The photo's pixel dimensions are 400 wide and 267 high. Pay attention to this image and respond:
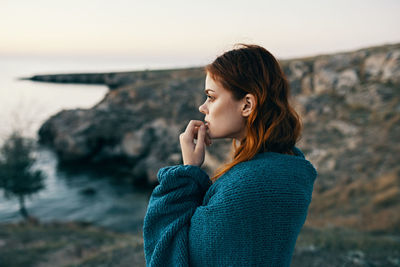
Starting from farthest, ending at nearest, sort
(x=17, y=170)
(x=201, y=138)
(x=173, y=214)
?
(x=17, y=170)
(x=201, y=138)
(x=173, y=214)

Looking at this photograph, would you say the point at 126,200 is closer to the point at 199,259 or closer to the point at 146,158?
the point at 146,158

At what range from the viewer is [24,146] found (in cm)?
1870

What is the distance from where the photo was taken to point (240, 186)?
4.31 ft

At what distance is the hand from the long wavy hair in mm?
177

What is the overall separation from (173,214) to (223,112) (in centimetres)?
62

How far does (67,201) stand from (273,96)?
2145 cm

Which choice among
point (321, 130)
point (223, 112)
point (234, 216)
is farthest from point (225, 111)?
point (321, 130)

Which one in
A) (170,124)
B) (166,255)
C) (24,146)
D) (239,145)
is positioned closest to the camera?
(166,255)

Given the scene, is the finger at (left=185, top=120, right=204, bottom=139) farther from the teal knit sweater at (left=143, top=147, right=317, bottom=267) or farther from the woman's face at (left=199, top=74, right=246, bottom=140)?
the teal knit sweater at (left=143, top=147, right=317, bottom=267)

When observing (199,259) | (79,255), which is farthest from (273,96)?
(79,255)

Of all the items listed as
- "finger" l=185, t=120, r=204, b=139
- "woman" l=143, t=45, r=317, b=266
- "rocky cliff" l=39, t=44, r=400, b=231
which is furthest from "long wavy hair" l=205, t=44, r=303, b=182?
"rocky cliff" l=39, t=44, r=400, b=231

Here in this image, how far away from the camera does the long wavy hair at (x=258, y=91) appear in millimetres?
1465

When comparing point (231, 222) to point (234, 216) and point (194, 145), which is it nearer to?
point (234, 216)

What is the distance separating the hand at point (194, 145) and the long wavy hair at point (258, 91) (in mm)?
177
